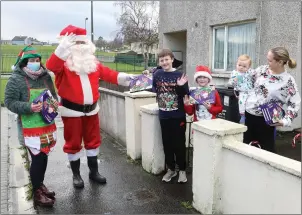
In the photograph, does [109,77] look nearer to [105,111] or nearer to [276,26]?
[105,111]

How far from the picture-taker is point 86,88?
3.87 meters

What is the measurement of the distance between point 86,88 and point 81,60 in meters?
0.35

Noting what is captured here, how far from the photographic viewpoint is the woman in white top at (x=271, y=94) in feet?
10.4

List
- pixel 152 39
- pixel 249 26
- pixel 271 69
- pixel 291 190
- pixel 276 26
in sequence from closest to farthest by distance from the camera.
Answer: pixel 291 190, pixel 271 69, pixel 276 26, pixel 249 26, pixel 152 39

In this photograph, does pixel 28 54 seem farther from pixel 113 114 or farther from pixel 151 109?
pixel 113 114

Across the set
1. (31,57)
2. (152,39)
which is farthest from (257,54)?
(152,39)

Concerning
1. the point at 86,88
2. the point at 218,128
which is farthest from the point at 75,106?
the point at 218,128

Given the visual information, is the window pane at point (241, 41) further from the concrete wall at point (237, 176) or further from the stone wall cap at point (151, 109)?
the concrete wall at point (237, 176)

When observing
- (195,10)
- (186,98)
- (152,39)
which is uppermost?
(152,39)

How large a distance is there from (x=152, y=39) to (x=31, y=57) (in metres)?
25.8

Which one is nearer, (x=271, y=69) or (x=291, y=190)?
(x=291, y=190)

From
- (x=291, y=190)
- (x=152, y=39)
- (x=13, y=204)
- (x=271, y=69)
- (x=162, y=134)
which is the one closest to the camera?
(x=291, y=190)

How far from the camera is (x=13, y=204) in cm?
362

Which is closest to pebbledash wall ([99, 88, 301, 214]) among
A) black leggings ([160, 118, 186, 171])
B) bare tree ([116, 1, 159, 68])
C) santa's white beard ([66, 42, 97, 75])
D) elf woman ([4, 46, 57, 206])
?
black leggings ([160, 118, 186, 171])
